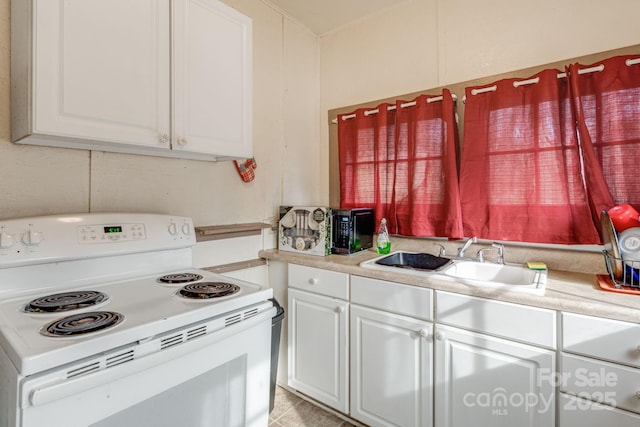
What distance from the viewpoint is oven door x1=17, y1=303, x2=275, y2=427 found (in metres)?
0.71

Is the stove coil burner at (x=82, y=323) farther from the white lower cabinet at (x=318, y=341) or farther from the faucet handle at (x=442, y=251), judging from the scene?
the faucet handle at (x=442, y=251)

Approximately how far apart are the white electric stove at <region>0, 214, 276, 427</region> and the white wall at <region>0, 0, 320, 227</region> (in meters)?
0.17

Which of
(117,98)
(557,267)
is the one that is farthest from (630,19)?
(117,98)

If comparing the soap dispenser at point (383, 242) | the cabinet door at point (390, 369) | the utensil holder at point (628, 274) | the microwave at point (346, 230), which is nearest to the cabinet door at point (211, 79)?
the microwave at point (346, 230)

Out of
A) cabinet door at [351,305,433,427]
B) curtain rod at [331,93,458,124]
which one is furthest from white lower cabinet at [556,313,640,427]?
curtain rod at [331,93,458,124]

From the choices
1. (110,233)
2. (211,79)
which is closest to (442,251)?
(211,79)

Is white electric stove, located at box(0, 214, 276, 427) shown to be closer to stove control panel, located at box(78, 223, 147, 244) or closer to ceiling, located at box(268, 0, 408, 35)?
stove control panel, located at box(78, 223, 147, 244)

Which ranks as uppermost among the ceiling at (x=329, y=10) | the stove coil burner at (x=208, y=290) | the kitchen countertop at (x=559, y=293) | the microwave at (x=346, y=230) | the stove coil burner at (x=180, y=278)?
the ceiling at (x=329, y=10)

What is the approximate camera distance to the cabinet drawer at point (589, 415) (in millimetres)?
1057

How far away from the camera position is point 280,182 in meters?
2.30

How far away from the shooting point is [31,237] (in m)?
1.12

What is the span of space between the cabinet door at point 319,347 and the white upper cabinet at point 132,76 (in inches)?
37.8

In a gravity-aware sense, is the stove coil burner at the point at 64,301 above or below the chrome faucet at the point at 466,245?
below

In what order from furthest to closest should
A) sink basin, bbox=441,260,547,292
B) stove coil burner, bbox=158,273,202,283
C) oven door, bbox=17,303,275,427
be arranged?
sink basin, bbox=441,260,547,292
stove coil burner, bbox=158,273,202,283
oven door, bbox=17,303,275,427
